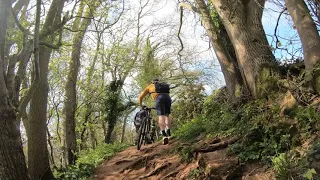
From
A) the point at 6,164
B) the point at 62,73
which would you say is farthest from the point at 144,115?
the point at 62,73

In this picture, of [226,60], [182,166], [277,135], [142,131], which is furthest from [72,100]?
[277,135]

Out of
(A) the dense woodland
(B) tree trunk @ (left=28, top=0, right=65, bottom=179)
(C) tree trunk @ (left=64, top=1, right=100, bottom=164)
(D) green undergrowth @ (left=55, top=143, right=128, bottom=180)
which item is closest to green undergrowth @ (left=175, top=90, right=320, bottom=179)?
(A) the dense woodland

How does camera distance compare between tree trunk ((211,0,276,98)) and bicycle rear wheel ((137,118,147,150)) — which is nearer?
tree trunk ((211,0,276,98))

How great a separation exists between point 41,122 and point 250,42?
6.21 metres

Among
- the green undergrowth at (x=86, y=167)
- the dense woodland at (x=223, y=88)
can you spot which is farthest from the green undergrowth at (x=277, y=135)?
the green undergrowth at (x=86, y=167)

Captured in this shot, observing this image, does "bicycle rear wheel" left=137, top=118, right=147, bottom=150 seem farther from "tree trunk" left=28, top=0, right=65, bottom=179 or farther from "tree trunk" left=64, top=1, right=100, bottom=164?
"tree trunk" left=64, top=1, right=100, bottom=164

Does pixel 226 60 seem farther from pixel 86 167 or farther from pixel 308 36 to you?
pixel 86 167

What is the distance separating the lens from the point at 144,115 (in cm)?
951

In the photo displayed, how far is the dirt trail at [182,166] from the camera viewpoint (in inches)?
200

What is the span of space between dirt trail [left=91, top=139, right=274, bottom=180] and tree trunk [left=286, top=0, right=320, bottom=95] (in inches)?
73.8

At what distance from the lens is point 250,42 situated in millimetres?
7895

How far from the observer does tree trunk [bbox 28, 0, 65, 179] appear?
8.76 metres

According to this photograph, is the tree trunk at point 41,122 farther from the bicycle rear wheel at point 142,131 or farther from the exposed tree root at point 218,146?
the exposed tree root at point 218,146

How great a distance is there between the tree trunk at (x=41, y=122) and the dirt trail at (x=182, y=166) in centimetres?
160
